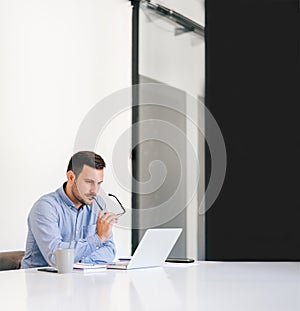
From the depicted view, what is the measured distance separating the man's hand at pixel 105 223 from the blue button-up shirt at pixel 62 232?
0.08 feet

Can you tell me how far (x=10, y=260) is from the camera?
2.94 metres

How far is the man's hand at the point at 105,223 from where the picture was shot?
259cm

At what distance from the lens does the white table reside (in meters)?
1.42

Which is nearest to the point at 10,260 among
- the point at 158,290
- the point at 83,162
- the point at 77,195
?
the point at 77,195

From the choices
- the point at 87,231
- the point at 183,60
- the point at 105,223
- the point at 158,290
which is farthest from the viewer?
the point at 183,60

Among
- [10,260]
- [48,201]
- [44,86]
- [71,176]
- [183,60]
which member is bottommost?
[10,260]

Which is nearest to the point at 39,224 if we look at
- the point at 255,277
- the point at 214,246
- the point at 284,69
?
the point at 255,277

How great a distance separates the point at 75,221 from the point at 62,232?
0.08m

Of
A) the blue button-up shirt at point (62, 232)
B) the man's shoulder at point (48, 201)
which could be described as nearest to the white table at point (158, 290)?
the blue button-up shirt at point (62, 232)

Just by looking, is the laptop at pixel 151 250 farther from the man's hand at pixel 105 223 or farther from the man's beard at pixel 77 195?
the man's beard at pixel 77 195

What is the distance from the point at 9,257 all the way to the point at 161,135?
98.6 inches

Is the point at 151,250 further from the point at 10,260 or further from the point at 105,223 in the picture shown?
the point at 10,260

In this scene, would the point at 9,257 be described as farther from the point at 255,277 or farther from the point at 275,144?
the point at 275,144

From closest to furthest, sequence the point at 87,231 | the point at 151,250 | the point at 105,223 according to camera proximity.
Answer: the point at 151,250, the point at 105,223, the point at 87,231
